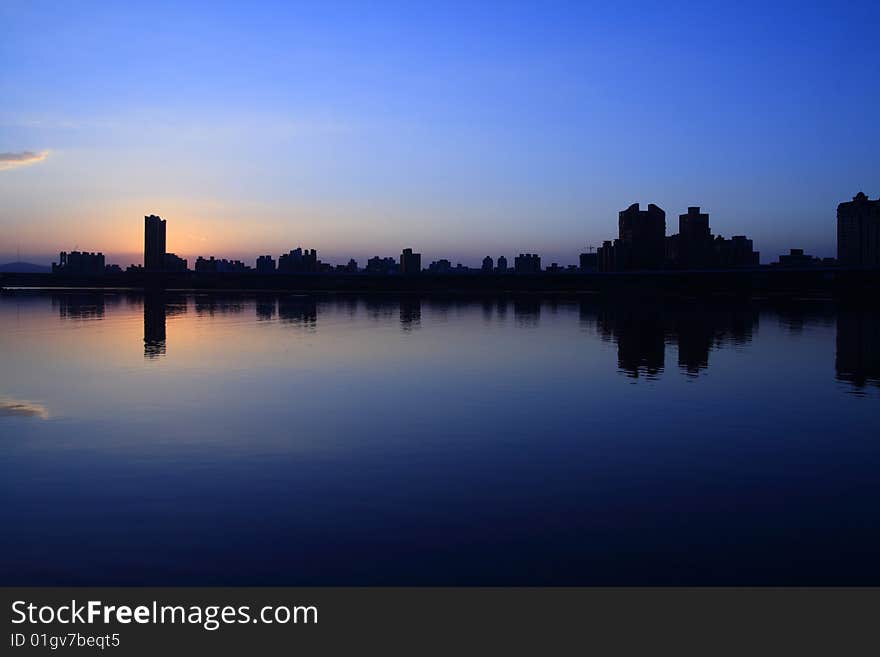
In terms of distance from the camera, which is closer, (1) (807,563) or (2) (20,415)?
(1) (807,563)

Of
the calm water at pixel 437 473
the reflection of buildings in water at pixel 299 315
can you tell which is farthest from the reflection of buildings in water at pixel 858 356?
the reflection of buildings in water at pixel 299 315

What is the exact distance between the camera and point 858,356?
1629 inches

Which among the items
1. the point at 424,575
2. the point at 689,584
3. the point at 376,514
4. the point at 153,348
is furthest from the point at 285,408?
the point at 153,348

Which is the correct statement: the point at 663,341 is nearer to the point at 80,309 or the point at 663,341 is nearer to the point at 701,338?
the point at 701,338

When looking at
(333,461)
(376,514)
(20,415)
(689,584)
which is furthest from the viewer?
(20,415)

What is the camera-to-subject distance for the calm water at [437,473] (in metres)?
10.8

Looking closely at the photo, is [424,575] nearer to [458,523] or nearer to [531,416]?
[458,523]

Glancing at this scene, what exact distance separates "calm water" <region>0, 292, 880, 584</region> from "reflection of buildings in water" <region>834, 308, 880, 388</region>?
1.26ft

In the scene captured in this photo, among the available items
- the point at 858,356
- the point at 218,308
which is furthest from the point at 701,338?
the point at 218,308
